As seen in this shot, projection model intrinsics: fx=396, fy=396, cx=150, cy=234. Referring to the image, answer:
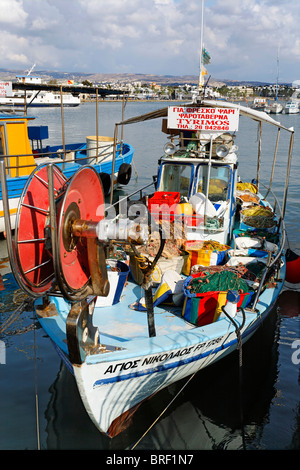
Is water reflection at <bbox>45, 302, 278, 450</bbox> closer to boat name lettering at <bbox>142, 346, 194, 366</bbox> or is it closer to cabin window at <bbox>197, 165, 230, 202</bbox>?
boat name lettering at <bbox>142, 346, 194, 366</bbox>

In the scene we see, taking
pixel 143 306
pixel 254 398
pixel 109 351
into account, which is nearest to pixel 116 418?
pixel 109 351

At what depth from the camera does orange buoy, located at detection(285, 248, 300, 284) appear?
1096cm

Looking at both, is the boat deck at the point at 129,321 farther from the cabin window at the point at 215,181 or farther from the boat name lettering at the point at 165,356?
the cabin window at the point at 215,181

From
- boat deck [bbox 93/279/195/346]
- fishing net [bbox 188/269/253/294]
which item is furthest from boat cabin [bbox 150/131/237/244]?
boat deck [bbox 93/279/195/346]

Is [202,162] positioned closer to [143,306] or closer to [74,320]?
[143,306]

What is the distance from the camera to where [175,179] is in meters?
10.1

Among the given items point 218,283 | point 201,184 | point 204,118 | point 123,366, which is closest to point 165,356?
point 123,366

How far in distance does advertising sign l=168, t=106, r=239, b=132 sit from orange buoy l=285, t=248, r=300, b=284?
404 centimetres

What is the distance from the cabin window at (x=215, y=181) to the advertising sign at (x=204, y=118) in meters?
0.95

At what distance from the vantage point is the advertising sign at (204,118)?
9112 mm

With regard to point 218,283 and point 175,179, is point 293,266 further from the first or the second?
point 218,283

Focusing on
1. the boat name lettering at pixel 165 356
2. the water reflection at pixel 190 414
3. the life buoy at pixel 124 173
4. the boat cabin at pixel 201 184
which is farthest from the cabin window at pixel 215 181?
the life buoy at pixel 124 173

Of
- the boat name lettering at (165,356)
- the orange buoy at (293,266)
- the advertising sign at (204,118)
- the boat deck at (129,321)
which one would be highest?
the advertising sign at (204,118)

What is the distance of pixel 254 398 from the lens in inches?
301
